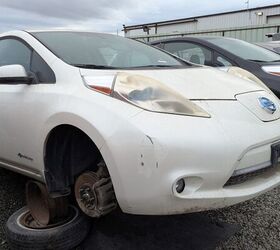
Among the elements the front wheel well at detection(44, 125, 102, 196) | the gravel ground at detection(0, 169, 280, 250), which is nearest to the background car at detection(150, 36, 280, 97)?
the gravel ground at detection(0, 169, 280, 250)

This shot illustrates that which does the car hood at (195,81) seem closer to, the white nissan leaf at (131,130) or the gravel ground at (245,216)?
the white nissan leaf at (131,130)

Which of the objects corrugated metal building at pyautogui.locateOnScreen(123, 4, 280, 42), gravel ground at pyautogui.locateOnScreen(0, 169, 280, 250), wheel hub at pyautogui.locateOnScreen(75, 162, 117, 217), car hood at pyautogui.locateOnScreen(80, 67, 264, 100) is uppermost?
car hood at pyautogui.locateOnScreen(80, 67, 264, 100)

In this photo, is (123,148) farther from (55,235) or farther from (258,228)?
(258,228)

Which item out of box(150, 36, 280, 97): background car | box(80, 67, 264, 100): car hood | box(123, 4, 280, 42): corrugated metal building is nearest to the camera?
box(80, 67, 264, 100): car hood

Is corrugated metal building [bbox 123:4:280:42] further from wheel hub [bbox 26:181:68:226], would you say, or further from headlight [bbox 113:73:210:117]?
headlight [bbox 113:73:210:117]

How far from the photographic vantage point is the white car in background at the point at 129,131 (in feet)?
7.34

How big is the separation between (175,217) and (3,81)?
1.63 m

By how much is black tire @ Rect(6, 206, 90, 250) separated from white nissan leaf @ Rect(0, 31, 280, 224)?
208 mm

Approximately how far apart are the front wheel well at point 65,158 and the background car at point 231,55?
3.47 meters

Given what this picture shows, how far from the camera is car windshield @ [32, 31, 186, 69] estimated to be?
295 cm

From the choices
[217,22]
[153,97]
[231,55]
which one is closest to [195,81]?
[153,97]

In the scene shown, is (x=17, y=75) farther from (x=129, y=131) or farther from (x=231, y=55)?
(x=231, y=55)

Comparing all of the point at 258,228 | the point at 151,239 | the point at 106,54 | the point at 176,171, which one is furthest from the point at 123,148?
the point at 258,228

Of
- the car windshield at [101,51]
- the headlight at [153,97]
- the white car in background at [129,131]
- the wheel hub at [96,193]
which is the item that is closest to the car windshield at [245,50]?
the car windshield at [101,51]
